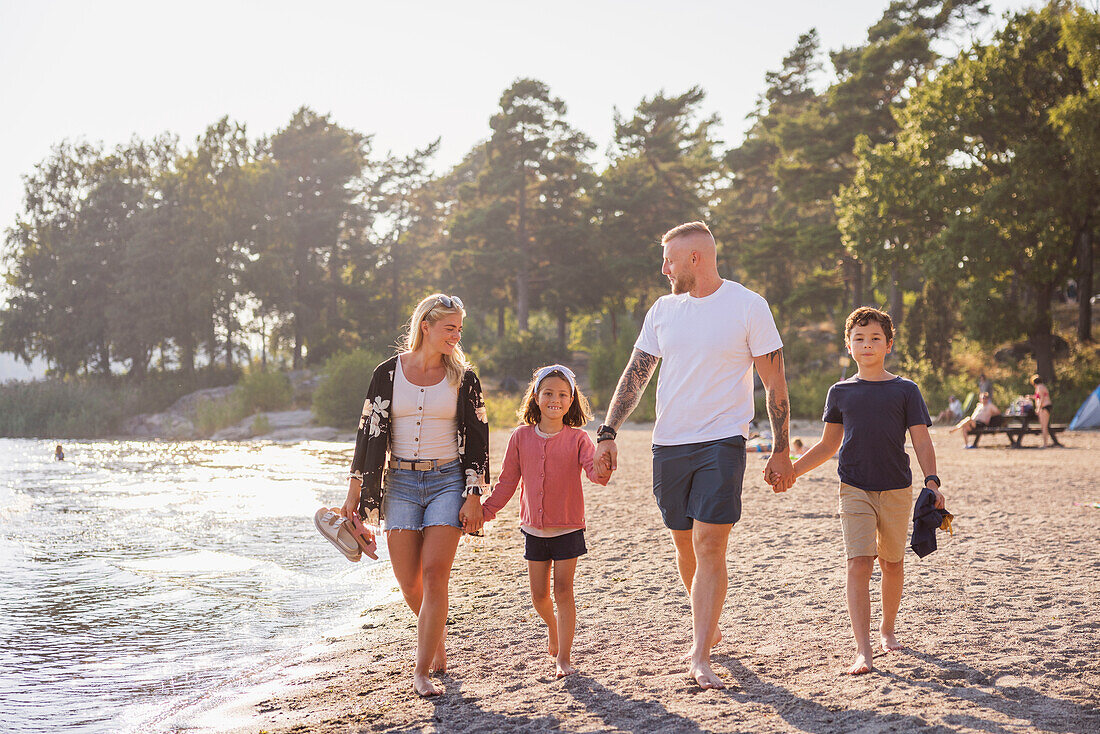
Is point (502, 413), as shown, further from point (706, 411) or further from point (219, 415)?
point (706, 411)

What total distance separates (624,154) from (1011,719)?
52.4 metres

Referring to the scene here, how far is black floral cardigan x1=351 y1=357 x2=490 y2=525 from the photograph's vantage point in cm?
474

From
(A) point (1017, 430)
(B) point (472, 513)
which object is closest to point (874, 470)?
(B) point (472, 513)

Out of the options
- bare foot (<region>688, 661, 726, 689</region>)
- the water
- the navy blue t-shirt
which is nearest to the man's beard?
the navy blue t-shirt

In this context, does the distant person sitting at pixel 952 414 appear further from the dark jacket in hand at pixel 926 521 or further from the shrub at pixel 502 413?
the dark jacket in hand at pixel 926 521

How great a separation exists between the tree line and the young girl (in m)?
27.0

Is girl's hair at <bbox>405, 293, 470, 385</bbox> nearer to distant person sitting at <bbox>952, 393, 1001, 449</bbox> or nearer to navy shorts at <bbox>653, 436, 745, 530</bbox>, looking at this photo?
navy shorts at <bbox>653, 436, 745, 530</bbox>

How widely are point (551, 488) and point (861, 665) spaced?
1.68 meters

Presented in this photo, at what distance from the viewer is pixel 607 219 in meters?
49.7

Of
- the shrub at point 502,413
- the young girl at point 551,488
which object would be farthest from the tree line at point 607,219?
the young girl at point 551,488

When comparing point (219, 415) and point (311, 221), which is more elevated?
point (311, 221)

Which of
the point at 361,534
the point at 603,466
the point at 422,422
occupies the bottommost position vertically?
the point at 361,534

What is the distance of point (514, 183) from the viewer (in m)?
50.3

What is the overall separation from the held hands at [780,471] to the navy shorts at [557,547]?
960mm
